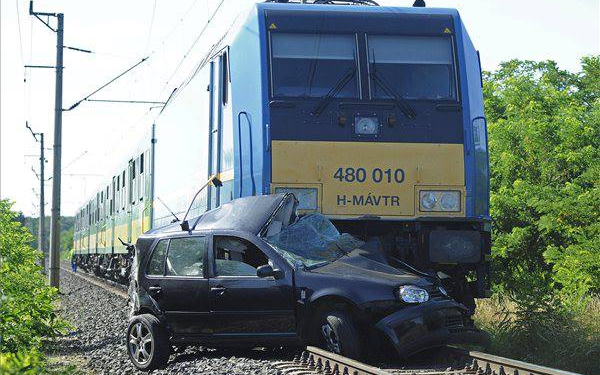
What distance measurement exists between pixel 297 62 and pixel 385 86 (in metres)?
1.10

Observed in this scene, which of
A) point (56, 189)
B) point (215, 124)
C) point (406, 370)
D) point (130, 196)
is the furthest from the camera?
point (130, 196)

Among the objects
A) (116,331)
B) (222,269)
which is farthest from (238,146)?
(116,331)

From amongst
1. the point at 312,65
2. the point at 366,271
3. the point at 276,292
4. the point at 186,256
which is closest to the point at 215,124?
the point at 312,65

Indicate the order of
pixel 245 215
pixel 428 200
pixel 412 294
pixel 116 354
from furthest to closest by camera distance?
pixel 116 354, pixel 428 200, pixel 245 215, pixel 412 294

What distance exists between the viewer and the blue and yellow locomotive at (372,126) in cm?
1100

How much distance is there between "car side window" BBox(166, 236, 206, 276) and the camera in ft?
32.6

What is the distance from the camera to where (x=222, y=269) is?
972cm

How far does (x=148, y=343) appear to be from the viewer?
9.95 meters

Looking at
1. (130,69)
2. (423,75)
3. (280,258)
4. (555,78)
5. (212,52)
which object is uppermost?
(555,78)

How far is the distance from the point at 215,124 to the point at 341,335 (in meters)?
4.66

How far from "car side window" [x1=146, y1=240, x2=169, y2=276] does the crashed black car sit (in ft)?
0.04

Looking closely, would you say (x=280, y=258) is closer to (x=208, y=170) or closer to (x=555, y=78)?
(x=208, y=170)

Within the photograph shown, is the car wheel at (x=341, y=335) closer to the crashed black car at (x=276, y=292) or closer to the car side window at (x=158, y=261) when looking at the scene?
the crashed black car at (x=276, y=292)

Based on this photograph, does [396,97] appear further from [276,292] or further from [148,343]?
[148,343]
